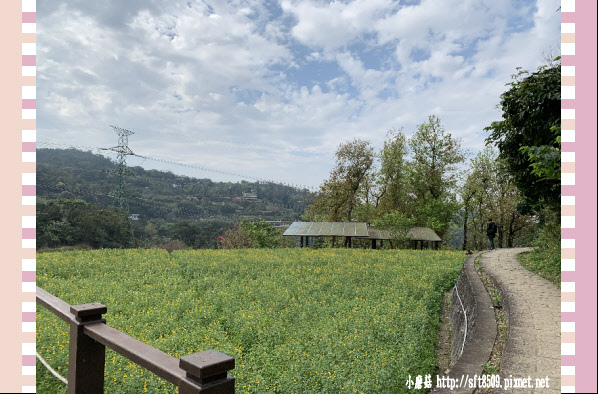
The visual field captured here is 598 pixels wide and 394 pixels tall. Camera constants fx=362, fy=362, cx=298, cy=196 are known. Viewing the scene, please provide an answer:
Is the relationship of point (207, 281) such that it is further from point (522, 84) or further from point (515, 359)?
point (522, 84)

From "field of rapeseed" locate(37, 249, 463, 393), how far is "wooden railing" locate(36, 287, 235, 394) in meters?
2.94

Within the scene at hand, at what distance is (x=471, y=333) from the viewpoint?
5.64 m

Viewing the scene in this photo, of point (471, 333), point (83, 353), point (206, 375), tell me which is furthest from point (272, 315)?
point (206, 375)

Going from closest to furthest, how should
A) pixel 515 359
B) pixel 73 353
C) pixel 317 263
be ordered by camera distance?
pixel 73 353 → pixel 515 359 → pixel 317 263

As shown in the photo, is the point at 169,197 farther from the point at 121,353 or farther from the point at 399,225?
the point at 121,353

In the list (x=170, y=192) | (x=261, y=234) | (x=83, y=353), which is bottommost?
(x=261, y=234)

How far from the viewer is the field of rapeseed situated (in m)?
5.16

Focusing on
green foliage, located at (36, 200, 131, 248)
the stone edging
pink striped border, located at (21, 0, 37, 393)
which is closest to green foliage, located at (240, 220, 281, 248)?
the stone edging

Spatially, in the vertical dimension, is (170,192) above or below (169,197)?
above

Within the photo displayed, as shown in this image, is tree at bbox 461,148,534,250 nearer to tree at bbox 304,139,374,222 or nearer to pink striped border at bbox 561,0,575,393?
A: tree at bbox 304,139,374,222

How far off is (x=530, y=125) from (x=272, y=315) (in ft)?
30.2

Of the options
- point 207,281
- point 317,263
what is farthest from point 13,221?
point 317,263

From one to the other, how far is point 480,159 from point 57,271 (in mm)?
29058

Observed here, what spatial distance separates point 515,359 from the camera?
441 centimetres
